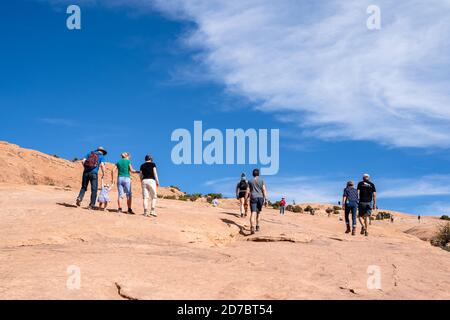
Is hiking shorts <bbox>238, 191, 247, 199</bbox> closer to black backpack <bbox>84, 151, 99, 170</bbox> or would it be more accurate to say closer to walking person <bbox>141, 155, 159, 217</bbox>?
walking person <bbox>141, 155, 159, 217</bbox>

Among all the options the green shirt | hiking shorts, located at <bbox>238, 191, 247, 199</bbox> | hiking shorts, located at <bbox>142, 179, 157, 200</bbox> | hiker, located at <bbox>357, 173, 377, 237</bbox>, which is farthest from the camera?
hiking shorts, located at <bbox>238, 191, 247, 199</bbox>

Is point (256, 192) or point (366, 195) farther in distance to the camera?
point (366, 195)

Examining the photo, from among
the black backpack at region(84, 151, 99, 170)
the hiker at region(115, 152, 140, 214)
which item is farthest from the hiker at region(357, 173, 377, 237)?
the black backpack at region(84, 151, 99, 170)

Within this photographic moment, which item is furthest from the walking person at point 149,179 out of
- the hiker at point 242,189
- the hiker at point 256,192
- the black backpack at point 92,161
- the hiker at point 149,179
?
the hiker at point 242,189

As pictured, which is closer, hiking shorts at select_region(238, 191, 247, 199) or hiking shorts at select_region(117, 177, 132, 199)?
hiking shorts at select_region(117, 177, 132, 199)

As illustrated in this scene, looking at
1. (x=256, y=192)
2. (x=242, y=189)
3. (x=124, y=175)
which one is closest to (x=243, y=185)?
(x=242, y=189)

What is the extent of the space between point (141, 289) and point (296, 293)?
238 cm

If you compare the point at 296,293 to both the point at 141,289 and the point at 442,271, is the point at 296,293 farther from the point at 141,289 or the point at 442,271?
the point at 442,271

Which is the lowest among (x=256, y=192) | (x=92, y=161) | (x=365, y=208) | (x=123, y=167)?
(x=365, y=208)

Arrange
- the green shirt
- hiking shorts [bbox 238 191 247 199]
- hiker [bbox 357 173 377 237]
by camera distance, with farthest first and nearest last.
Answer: hiking shorts [bbox 238 191 247 199] → hiker [bbox 357 173 377 237] → the green shirt

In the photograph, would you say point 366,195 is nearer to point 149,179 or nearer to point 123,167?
point 149,179

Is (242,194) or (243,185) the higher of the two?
(243,185)

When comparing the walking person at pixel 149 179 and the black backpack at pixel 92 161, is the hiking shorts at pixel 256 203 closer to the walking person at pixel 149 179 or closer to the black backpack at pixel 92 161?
the walking person at pixel 149 179
